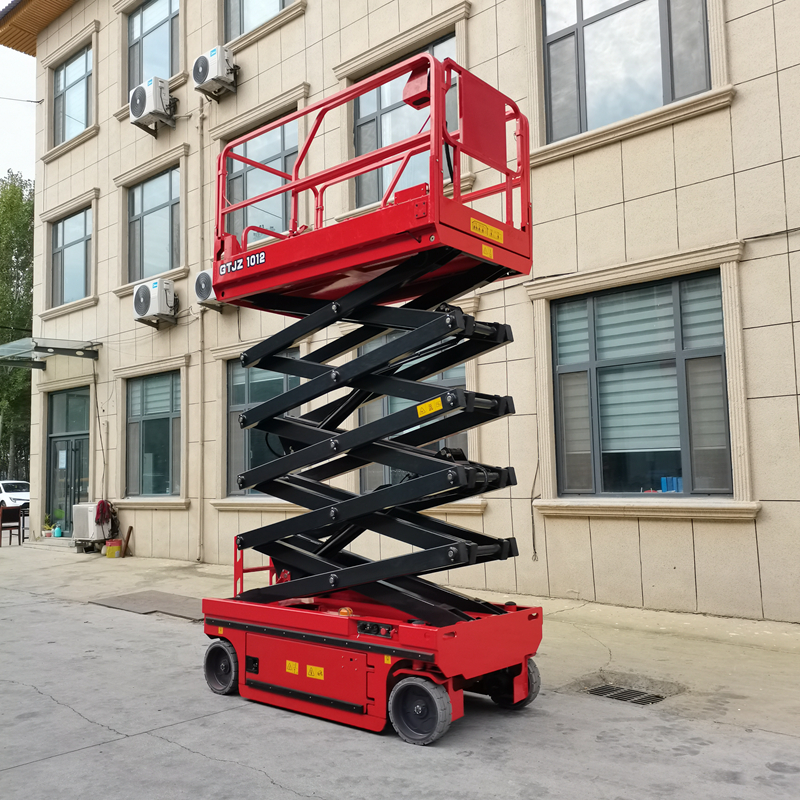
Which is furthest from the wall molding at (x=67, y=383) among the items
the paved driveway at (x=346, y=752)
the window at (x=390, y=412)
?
the paved driveway at (x=346, y=752)

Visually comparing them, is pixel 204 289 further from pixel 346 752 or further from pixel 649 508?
pixel 346 752

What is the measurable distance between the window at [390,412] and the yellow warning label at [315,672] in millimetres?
5531

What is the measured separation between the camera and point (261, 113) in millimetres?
13594

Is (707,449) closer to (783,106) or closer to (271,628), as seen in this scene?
(783,106)

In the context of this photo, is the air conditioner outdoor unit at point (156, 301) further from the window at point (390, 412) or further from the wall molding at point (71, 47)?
the wall molding at point (71, 47)

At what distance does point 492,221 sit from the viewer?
5254mm

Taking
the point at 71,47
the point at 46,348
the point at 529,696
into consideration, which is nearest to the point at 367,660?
the point at 529,696

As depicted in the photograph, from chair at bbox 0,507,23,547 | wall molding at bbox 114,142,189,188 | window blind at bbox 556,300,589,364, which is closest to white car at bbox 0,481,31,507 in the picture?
chair at bbox 0,507,23,547

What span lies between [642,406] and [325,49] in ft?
25.2

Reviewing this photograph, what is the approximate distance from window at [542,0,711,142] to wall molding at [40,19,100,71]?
39.5ft

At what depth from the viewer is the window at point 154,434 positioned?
15.2m

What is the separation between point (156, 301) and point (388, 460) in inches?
413

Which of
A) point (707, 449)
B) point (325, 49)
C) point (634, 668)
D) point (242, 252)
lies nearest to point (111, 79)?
point (325, 49)

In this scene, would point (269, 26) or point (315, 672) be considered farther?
point (269, 26)
